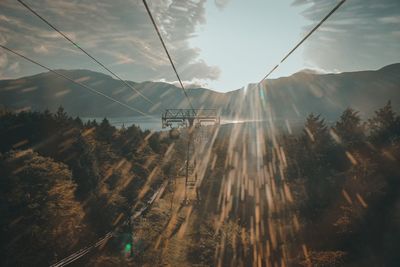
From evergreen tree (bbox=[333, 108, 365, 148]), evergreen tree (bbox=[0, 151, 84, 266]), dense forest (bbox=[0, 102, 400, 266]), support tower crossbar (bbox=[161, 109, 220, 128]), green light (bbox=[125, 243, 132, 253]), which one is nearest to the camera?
→ evergreen tree (bbox=[0, 151, 84, 266])

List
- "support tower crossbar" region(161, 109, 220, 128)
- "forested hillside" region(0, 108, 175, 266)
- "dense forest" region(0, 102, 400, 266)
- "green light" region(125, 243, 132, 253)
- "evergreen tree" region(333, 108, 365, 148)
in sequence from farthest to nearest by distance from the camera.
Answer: "evergreen tree" region(333, 108, 365, 148) → "support tower crossbar" region(161, 109, 220, 128) → "green light" region(125, 243, 132, 253) → "dense forest" region(0, 102, 400, 266) → "forested hillside" region(0, 108, 175, 266)

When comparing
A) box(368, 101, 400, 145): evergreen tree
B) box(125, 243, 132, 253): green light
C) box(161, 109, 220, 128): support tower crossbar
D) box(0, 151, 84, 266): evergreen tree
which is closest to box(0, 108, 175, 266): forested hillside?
box(0, 151, 84, 266): evergreen tree

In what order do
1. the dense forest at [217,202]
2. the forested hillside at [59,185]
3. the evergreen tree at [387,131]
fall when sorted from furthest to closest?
the evergreen tree at [387,131]
the dense forest at [217,202]
the forested hillside at [59,185]

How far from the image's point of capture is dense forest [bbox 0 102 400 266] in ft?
71.8

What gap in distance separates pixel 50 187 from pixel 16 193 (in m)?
2.58

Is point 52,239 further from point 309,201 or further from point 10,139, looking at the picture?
point 10,139

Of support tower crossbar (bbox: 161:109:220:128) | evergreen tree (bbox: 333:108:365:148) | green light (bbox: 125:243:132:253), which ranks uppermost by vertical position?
support tower crossbar (bbox: 161:109:220:128)

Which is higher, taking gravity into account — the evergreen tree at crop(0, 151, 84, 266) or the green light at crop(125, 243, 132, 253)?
the evergreen tree at crop(0, 151, 84, 266)

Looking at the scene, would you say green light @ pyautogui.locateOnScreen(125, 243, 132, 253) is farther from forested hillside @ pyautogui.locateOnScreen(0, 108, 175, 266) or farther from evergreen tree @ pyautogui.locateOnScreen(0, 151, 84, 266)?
evergreen tree @ pyautogui.locateOnScreen(0, 151, 84, 266)

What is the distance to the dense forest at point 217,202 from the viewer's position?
71.8ft

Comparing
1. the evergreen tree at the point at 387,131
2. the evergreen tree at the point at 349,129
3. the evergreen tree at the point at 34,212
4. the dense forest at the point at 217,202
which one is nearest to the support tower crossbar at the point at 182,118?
the dense forest at the point at 217,202

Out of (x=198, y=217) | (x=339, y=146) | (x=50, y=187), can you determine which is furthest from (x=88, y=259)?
(x=339, y=146)

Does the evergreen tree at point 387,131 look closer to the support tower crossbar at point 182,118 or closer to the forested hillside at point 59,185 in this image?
the support tower crossbar at point 182,118

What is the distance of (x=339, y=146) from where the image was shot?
56531mm
